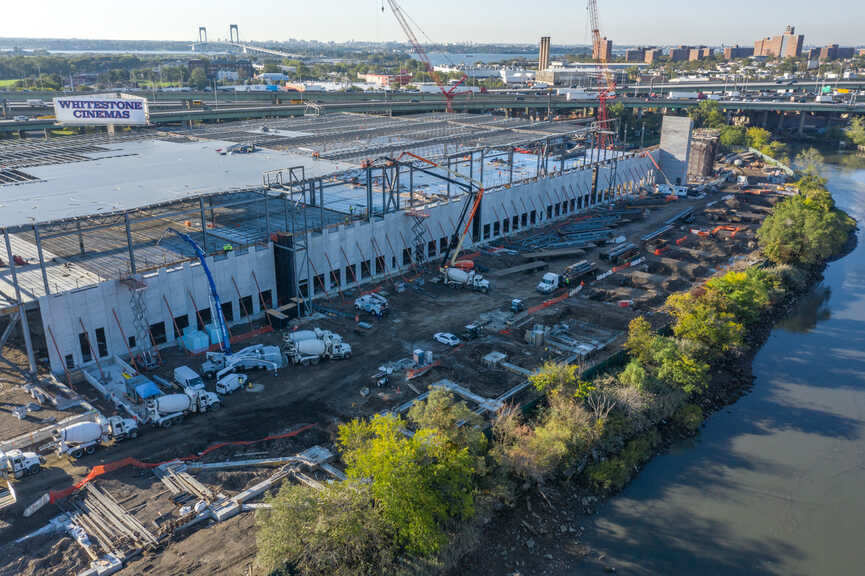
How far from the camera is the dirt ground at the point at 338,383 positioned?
73.6 ft

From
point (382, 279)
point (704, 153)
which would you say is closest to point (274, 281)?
point (382, 279)

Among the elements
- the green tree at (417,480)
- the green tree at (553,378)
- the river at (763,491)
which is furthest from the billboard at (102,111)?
the river at (763,491)

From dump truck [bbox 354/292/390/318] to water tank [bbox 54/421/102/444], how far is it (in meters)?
18.7

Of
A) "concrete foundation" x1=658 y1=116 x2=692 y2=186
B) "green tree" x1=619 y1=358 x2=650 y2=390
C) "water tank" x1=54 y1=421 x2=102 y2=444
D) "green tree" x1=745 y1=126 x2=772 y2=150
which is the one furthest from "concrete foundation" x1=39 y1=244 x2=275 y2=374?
"green tree" x1=745 y1=126 x2=772 y2=150

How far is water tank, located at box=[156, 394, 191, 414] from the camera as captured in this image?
2961 cm

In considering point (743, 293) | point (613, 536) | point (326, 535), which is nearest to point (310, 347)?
point (326, 535)

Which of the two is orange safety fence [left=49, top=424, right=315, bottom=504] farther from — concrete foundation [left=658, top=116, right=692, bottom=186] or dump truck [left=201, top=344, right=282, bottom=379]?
concrete foundation [left=658, top=116, right=692, bottom=186]

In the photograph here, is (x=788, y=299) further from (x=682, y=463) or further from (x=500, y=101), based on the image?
(x=500, y=101)

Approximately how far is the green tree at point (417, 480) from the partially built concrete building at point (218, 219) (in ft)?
59.6

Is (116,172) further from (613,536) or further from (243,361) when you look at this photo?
(613,536)

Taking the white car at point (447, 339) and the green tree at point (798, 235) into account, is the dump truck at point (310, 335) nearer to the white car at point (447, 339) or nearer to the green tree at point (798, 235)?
the white car at point (447, 339)

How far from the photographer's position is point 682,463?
31.3 metres

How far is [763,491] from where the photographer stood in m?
29.4

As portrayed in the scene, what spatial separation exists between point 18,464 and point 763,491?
105 feet
